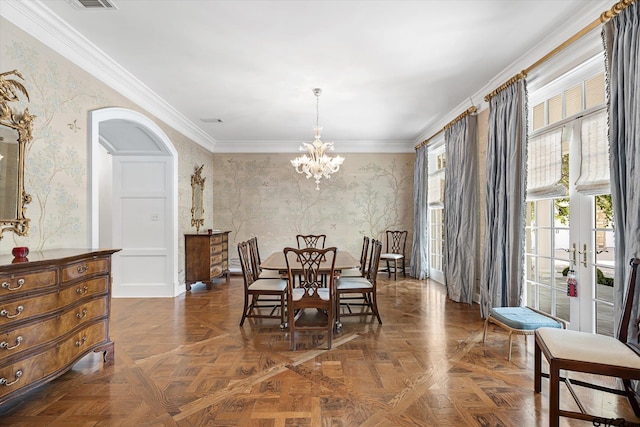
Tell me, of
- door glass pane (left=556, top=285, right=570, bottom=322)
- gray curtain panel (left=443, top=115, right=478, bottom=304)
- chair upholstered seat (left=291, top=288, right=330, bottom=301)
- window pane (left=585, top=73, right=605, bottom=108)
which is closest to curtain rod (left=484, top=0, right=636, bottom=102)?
window pane (left=585, top=73, right=605, bottom=108)

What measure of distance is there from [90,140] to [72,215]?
791mm

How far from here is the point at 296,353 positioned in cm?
318

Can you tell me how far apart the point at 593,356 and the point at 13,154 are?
3.98 metres

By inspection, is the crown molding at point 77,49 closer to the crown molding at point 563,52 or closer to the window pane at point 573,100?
the crown molding at point 563,52

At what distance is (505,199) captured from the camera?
385 centimetres

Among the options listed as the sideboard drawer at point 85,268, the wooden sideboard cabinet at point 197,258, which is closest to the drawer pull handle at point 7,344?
the sideboard drawer at point 85,268

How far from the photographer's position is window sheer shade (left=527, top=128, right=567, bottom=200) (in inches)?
133

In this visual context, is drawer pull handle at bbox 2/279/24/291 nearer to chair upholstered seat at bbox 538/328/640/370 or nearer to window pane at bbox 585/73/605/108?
chair upholstered seat at bbox 538/328/640/370

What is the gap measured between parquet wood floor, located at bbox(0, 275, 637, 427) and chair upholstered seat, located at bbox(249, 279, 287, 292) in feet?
1.45

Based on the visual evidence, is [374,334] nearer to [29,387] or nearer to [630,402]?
[630,402]

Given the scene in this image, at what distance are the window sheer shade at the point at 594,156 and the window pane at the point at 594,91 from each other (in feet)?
0.39

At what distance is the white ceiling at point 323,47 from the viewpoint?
9.37 feet

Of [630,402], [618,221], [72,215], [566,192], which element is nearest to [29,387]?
[72,215]

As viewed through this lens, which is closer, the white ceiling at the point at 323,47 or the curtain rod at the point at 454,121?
the white ceiling at the point at 323,47
